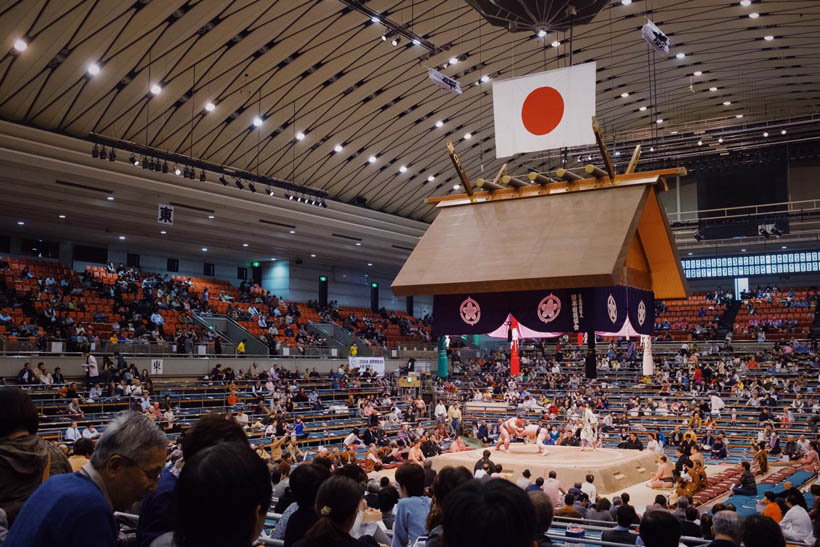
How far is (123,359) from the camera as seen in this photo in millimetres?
14602

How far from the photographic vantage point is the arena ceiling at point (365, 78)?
13.3 m

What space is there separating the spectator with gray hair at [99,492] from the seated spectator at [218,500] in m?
0.17

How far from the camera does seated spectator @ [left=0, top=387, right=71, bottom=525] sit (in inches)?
74.0

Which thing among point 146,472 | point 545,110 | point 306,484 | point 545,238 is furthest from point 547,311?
point 146,472

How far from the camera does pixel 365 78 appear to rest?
680 inches

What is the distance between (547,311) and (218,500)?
5146mm

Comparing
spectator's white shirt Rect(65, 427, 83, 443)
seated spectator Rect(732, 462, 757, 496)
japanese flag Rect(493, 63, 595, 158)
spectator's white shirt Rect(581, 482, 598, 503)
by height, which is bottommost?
seated spectator Rect(732, 462, 757, 496)

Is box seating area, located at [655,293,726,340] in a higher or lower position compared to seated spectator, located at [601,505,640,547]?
higher

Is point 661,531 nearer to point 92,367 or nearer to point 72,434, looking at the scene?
point 72,434

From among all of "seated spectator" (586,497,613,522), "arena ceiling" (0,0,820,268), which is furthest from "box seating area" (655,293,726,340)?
"seated spectator" (586,497,613,522)

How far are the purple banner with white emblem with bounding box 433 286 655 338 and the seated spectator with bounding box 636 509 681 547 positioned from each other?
3.43m

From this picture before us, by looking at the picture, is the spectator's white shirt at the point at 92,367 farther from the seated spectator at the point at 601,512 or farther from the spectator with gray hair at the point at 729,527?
the spectator with gray hair at the point at 729,527

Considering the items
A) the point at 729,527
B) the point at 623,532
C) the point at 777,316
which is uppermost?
the point at 777,316

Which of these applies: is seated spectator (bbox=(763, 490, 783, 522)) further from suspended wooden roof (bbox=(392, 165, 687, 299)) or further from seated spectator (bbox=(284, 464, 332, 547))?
seated spectator (bbox=(284, 464, 332, 547))
